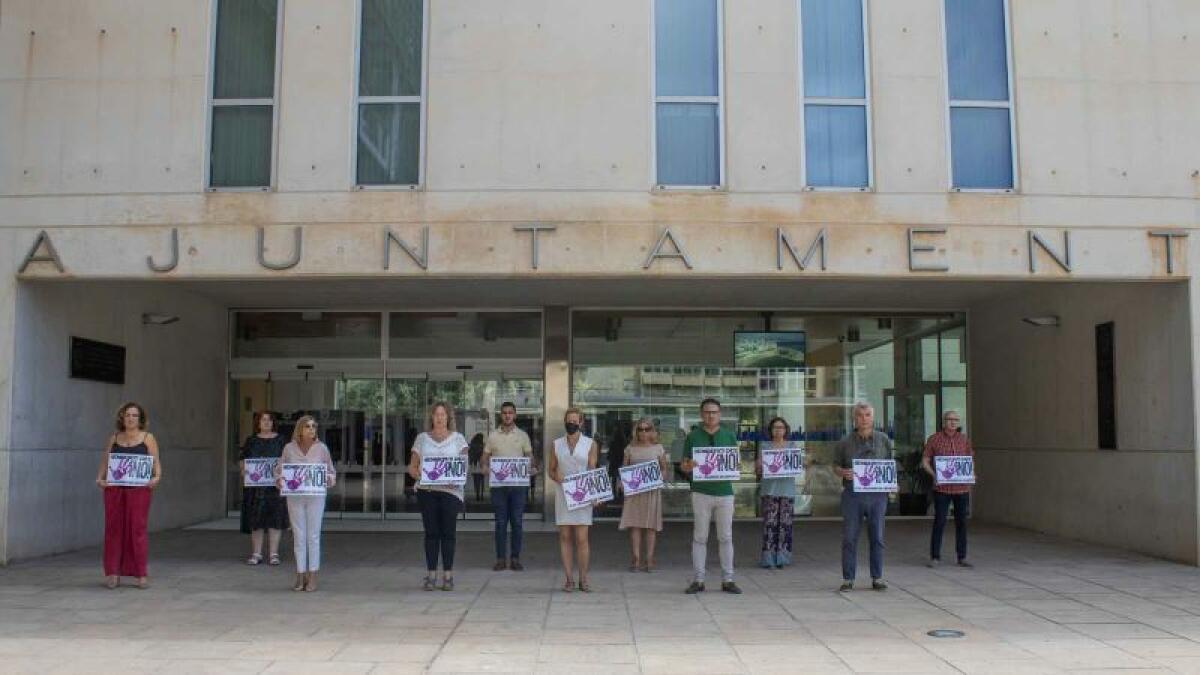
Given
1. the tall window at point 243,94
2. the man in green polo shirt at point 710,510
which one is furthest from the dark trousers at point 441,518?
the tall window at point 243,94

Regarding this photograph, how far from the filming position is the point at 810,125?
11.9 metres

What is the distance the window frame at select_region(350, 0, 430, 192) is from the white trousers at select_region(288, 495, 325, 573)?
11.4ft

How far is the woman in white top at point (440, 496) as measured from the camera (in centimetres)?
1008

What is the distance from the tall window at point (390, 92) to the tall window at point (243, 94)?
0.99 metres

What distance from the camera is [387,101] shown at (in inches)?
469

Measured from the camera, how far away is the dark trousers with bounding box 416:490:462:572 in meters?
10.1

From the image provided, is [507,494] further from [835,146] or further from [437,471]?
[835,146]

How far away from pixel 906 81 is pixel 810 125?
1.14 meters

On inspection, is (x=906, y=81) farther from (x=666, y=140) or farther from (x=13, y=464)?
(x=13, y=464)

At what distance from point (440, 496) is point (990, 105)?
7.40 meters

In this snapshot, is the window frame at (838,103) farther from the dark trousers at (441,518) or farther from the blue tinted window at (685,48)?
the dark trousers at (441,518)

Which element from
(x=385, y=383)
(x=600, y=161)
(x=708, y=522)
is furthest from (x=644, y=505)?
(x=385, y=383)

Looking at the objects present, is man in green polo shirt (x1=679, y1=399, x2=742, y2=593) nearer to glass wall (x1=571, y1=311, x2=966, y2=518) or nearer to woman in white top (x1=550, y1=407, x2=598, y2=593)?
woman in white top (x1=550, y1=407, x2=598, y2=593)

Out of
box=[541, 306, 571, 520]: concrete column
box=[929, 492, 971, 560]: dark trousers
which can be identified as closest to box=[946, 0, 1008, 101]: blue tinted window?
box=[929, 492, 971, 560]: dark trousers
